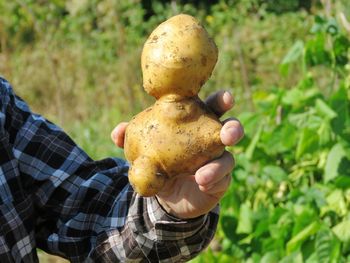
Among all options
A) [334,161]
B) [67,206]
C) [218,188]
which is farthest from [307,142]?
[218,188]

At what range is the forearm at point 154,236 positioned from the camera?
1290mm

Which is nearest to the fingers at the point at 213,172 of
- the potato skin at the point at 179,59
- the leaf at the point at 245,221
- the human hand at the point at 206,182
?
the human hand at the point at 206,182

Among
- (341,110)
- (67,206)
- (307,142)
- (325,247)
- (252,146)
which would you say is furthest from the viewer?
(252,146)

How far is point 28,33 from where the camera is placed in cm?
723

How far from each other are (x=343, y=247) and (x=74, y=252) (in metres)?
0.99

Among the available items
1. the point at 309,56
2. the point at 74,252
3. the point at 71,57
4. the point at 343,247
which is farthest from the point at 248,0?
the point at 74,252

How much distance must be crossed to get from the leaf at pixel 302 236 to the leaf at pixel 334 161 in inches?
6.9

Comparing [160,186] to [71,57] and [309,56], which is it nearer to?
[309,56]

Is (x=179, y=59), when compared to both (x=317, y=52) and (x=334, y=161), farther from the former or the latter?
(x=317, y=52)

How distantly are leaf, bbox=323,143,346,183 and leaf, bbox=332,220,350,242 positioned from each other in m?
0.14

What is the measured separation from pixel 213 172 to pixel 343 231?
1.21 m

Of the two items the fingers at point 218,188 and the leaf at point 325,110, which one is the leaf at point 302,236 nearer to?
the leaf at point 325,110

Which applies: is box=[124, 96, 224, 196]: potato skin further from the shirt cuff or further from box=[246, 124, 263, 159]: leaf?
box=[246, 124, 263, 159]: leaf

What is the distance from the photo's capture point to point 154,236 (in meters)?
1.33
